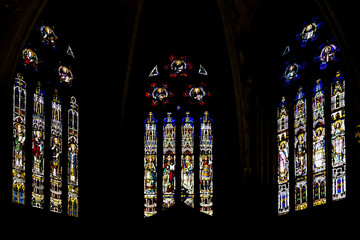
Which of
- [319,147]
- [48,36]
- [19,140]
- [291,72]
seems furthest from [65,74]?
[319,147]

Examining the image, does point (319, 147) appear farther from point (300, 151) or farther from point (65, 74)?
point (65, 74)

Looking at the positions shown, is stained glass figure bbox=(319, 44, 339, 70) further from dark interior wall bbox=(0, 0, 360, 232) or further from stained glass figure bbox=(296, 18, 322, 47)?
dark interior wall bbox=(0, 0, 360, 232)

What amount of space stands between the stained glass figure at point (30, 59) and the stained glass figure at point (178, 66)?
326cm

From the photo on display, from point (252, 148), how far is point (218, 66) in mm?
2291

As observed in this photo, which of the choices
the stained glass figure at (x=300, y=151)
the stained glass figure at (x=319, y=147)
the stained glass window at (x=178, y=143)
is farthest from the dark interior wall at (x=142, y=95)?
the stained glass figure at (x=319, y=147)

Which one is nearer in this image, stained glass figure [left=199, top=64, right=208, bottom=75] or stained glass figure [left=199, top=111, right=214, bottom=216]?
stained glass figure [left=199, top=111, right=214, bottom=216]

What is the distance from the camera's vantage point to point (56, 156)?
61.9 feet

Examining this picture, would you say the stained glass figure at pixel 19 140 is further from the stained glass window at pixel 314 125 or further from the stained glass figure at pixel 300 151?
the stained glass figure at pixel 300 151

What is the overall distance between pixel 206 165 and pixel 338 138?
3604mm

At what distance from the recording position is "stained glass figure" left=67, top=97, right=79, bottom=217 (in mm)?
18973

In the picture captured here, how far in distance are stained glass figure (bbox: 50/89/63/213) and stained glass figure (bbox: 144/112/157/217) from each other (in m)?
1.99

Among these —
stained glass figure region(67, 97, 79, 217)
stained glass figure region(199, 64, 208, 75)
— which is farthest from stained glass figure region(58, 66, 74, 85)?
stained glass figure region(199, 64, 208, 75)

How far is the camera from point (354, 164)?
1662 centimetres

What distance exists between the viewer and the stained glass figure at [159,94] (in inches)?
809
